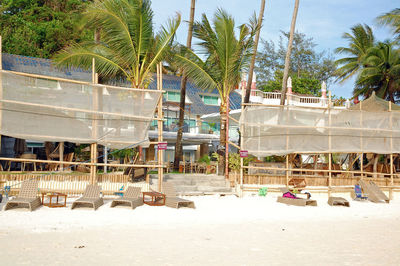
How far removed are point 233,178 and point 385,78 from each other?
49.7ft

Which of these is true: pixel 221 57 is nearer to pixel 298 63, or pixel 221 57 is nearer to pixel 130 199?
pixel 130 199

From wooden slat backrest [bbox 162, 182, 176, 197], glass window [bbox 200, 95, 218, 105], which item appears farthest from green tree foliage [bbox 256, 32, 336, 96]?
wooden slat backrest [bbox 162, 182, 176, 197]

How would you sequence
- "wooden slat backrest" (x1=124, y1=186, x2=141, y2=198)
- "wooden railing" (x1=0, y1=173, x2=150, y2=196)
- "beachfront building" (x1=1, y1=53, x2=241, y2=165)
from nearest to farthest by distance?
1. "wooden slat backrest" (x1=124, y1=186, x2=141, y2=198)
2. "wooden railing" (x1=0, y1=173, x2=150, y2=196)
3. "beachfront building" (x1=1, y1=53, x2=241, y2=165)

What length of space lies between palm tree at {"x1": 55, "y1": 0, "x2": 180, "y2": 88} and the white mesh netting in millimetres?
4028

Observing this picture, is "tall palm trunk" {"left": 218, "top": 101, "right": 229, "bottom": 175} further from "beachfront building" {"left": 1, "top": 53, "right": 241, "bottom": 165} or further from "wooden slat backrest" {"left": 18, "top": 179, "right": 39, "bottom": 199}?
"wooden slat backrest" {"left": 18, "top": 179, "right": 39, "bottom": 199}

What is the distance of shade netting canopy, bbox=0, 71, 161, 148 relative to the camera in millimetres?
11711

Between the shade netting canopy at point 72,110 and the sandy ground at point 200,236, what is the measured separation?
2.40 m

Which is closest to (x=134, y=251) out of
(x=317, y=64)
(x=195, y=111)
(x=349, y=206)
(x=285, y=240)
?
(x=285, y=240)

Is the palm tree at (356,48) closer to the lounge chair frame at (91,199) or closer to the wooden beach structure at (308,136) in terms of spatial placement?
the wooden beach structure at (308,136)

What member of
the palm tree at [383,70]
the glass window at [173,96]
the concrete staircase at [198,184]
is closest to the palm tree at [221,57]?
the concrete staircase at [198,184]

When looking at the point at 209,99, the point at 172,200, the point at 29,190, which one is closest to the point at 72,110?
the point at 29,190

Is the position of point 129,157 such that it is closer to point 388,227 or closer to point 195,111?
point 388,227

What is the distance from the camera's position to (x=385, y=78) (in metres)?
26.4

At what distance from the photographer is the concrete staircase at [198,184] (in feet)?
49.2
